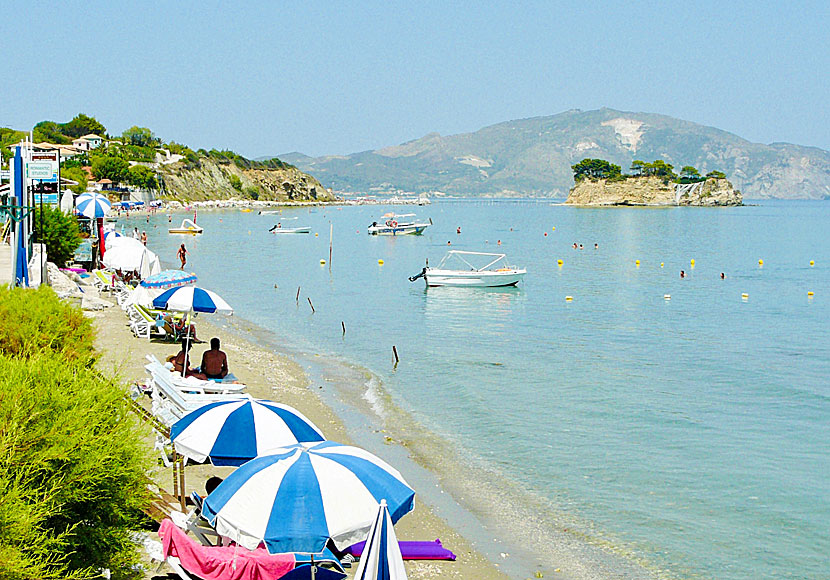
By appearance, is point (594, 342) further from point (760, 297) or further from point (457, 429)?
point (760, 297)

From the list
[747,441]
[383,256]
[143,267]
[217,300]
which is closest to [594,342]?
[747,441]

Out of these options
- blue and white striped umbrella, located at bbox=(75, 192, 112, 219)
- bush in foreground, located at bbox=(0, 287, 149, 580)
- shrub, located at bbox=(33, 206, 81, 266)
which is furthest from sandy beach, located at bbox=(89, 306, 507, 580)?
blue and white striped umbrella, located at bbox=(75, 192, 112, 219)

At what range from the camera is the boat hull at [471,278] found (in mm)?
42188

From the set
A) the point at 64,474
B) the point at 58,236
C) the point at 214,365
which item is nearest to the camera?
the point at 64,474

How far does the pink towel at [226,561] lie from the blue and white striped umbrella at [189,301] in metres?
11.2

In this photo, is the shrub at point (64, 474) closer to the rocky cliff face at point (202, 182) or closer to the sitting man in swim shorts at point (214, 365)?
the sitting man in swim shorts at point (214, 365)

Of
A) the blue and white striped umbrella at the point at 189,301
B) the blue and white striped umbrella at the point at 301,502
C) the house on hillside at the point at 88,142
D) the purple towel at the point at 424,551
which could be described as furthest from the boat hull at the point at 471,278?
the house on hillside at the point at 88,142

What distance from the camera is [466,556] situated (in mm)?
10375

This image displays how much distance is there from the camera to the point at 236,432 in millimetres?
9008

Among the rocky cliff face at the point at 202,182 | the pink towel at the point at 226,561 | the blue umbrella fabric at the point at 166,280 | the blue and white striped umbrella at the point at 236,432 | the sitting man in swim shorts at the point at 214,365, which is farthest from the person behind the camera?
the rocky cliff face at the point at 202,182

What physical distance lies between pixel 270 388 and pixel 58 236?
19141 millimetres

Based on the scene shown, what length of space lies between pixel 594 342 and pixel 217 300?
14142 millimetres

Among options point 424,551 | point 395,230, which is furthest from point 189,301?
point 395,230

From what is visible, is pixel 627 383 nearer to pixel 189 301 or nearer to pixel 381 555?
pixel 189 301
